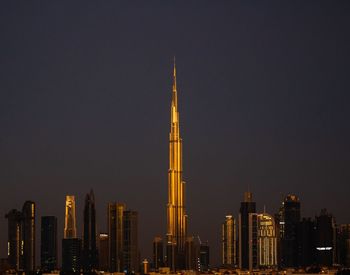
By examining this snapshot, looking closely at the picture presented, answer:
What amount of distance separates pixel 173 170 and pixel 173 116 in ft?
24.4

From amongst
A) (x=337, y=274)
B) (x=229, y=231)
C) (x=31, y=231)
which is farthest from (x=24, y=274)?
(x=229, y=231)

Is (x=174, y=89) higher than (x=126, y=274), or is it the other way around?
(x=174, y=89)

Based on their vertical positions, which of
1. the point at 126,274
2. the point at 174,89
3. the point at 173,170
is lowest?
the point at 126,274

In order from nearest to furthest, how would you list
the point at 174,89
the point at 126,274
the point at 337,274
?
the point at 337,274 < the point at 126,274 < the point at 174,89

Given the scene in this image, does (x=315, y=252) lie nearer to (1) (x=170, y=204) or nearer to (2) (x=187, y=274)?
(1) (x=170, y=204)

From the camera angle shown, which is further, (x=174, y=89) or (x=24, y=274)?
(x=174, y=89)

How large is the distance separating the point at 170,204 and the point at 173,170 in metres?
4.12

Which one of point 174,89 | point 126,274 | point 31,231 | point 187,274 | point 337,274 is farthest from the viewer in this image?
point 174,89

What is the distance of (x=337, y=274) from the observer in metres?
93.0

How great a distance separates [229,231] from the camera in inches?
5945

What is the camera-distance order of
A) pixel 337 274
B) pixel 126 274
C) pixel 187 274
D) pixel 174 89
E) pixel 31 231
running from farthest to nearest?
1. pixel 174 89
2. pixel 31 231
3. pixel 126 274
4. pixel 187 274
5. pixel 337 274

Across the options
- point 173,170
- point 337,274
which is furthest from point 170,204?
point 337,274

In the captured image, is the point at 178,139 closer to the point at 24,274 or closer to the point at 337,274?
the point at 24,274

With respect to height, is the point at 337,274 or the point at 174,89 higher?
the point at 174,89
